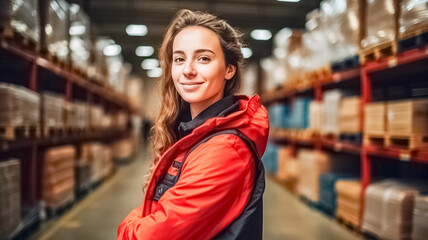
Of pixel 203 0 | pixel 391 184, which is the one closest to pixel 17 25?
pixel 391 184

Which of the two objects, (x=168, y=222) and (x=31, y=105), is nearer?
(x=168, y=222)

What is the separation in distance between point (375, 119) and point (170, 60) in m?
3.40

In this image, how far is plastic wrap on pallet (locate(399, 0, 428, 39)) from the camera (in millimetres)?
3311

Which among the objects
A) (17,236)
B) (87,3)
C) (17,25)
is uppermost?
(87,3)

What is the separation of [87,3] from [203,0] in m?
3.58

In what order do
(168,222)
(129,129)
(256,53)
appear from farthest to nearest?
1. (256,53)
2. (129,129)
3. (168,222)

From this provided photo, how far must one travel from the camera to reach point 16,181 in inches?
158

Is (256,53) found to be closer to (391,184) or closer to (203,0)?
(203,0)

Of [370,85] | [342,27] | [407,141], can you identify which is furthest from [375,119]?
[342,27]

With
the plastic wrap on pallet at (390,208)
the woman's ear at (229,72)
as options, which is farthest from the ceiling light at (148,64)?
the woman's ear at (229,72)

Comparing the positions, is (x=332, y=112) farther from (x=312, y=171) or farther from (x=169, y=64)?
(x=169, y=64)

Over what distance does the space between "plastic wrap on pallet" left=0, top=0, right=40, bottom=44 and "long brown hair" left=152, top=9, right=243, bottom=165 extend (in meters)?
2.68

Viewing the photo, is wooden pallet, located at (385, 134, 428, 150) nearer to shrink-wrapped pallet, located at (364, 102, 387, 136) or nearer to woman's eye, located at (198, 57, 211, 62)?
shrink-wrapped pallet, located at (364, 102, 387, 136)

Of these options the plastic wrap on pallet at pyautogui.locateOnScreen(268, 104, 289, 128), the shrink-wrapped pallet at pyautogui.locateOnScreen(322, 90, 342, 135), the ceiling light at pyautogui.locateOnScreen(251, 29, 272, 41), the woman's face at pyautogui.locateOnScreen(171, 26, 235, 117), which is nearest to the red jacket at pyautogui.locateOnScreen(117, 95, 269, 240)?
the woman's face at pyautogui.locateOnScreen(171, 26, 235, 117)
